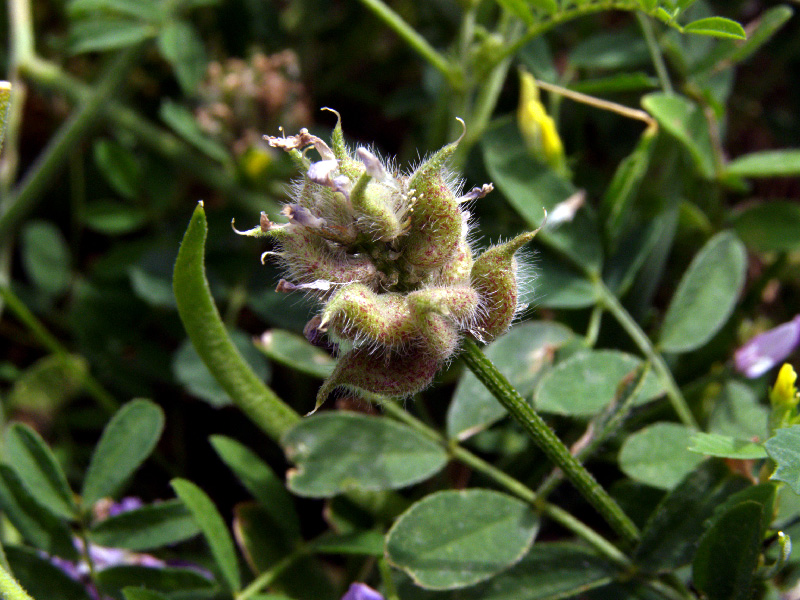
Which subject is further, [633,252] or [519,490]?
[633,252]

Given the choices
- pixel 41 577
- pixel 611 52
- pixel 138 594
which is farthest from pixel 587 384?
pixel 41 577

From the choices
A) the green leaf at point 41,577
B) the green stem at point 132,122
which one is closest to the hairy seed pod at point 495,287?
the green leaf at point 41,577

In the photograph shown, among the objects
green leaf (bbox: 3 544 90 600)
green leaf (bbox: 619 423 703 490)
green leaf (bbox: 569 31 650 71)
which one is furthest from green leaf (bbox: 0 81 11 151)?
green leaf (bbox: 569 31 650 71)

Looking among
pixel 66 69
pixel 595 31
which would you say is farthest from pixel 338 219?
pixel 66 69

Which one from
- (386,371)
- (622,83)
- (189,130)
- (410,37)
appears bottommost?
(386,371)

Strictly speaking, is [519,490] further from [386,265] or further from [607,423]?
[386,265]

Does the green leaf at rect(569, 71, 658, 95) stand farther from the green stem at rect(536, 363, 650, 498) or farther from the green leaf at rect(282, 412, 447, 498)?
the green leaf at rect(282, 412, 447, 498)
